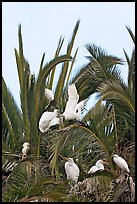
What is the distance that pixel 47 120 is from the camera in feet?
24.6

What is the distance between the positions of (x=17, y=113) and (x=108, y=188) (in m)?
3.53

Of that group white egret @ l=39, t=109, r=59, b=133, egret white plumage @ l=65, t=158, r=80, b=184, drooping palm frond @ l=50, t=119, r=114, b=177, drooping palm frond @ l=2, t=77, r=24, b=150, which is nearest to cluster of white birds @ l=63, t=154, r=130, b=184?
egret white plumage @ l=65, t=158, r=80, b=184

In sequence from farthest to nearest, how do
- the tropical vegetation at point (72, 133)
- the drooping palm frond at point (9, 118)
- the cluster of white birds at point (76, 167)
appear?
the drooping palm frond at point (9, 118) → the cluster of white birds at point (76, 167) → the tropical vegetation at point (72, 133)

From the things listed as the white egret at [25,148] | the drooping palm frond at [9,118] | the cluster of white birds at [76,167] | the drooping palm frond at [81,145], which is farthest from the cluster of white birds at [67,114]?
the drooping palm frond at [9,118]

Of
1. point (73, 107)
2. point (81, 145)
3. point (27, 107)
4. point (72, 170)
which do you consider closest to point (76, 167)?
point (72, 170)

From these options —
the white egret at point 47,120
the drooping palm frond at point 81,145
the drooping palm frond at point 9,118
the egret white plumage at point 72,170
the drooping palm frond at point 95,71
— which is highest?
the drooping palm frond at point 95,71

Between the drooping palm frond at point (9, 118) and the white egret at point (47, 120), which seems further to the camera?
the drooping palm frond at point (9, 118)

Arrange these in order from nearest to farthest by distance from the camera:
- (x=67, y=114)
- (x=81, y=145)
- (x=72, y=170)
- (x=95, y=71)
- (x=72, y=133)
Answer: (x=72, y=133)
(x=72, y=170)
(x=81, y=145)
(x=67, y=114)
(x=95, y=71)

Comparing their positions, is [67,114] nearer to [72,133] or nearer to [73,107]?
[73,107]

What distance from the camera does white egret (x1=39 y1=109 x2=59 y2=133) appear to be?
7.52 meters

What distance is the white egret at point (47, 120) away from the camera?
296 inches

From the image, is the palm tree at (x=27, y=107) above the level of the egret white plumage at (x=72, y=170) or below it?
above

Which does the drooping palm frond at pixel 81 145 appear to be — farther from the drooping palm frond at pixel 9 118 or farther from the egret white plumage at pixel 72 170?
the drooping palm frond at pixel 9 118

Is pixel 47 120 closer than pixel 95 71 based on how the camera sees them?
Yes
